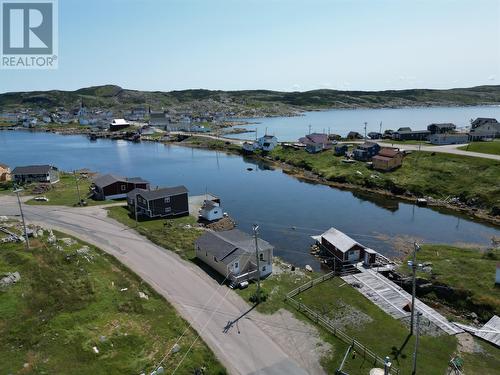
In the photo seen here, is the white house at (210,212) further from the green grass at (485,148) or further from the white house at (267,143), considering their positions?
the white house at (267,143)

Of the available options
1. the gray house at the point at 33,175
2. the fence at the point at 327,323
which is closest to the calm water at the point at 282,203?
the fence at the point at 327,323

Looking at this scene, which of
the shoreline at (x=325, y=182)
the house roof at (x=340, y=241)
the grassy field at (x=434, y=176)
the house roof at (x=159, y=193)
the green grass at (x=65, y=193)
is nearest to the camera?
the house roof at (x=340, y=241)

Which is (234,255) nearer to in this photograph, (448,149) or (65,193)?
(65,193)

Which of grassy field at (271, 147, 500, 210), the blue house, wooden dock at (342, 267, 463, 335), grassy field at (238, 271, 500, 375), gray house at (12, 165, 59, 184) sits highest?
the blue house

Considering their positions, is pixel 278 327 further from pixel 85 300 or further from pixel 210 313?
pixel 85 300

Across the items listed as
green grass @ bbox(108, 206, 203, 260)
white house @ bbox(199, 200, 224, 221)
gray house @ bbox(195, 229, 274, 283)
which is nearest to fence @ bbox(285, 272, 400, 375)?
gray house @ bbox(195, 229, 274, 283)

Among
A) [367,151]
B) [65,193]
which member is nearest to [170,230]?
[65,193]

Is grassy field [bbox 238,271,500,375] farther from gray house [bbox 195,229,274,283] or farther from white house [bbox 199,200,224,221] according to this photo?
white house [bbox 199,200,224,221]

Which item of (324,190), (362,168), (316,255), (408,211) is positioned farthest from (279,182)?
(316,255)
